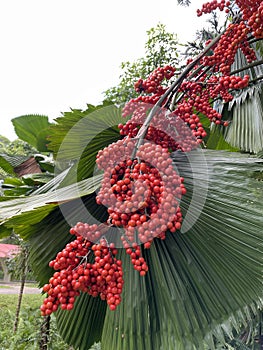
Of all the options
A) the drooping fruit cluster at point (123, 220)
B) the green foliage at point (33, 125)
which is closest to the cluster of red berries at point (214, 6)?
the drooping fruit cluster at point (123, 220)

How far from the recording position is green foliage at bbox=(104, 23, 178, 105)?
4848 mm

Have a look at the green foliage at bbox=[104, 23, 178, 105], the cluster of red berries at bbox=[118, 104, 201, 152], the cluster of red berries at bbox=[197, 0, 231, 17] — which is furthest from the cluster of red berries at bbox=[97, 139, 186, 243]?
the green foliage at bbox=[104, 23, 178, 105]

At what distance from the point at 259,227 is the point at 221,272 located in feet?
0.29

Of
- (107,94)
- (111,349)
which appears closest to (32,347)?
(111,349)

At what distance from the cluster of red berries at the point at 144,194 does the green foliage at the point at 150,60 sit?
4423 millimetres

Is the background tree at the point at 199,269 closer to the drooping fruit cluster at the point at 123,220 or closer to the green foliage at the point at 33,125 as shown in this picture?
the drooping fruit cluster at the point at 123,220

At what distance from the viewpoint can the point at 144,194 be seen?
0.42 metres

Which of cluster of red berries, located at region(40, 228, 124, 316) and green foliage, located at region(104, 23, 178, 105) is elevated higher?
green foliage, located at region(104, 23, 178, 105)

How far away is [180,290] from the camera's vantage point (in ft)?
1.55

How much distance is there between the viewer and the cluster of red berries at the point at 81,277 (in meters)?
0.41

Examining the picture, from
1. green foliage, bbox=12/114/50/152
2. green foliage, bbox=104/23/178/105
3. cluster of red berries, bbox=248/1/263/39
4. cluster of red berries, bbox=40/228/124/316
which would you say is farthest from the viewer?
green foliage, bbox=104/23/178/105

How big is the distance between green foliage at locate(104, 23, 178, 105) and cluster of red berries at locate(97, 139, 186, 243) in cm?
442

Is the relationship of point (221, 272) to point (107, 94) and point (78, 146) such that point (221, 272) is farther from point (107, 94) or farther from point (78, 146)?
point (107, 94)

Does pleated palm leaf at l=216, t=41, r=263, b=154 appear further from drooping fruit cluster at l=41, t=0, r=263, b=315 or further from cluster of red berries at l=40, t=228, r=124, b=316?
cluster of red berries at l=40, t=228, r=124, b=316
